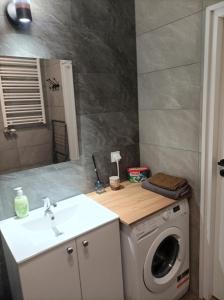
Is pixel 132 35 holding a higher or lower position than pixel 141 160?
higher

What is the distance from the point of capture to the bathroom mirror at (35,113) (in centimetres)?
137

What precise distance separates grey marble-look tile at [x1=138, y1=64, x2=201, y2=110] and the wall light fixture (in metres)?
1.02

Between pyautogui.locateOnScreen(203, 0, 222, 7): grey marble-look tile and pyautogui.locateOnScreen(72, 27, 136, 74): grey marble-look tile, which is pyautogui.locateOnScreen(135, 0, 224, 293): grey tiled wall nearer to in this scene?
pyautogui.locateOnScreen(203, 0, 222, 7): grey marble-look tile

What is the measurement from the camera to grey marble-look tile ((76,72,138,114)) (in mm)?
1690

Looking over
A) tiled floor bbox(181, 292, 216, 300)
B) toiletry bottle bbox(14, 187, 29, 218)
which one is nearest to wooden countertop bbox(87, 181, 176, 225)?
toiletry bottle bbox(14, 187, 29, 218)

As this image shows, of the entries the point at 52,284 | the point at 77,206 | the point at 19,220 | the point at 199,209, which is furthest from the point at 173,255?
the point at 19,220

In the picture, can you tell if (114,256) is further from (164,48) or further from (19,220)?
(164,48)

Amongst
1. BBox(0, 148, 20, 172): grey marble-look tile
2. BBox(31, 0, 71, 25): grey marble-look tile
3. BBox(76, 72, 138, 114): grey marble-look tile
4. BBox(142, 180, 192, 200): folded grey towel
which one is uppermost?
BBox(31, 0, 71, 25): grey marble-look tile

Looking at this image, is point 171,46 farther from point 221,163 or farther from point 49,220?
point 49,220

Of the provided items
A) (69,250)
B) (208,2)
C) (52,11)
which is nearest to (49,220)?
(69,250)

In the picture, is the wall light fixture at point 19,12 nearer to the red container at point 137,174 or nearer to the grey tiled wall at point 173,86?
the grey tiled wall at point 173,86

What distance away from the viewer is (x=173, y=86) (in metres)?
1.68

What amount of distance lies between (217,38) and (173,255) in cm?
157

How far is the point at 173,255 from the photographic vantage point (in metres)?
1.70
